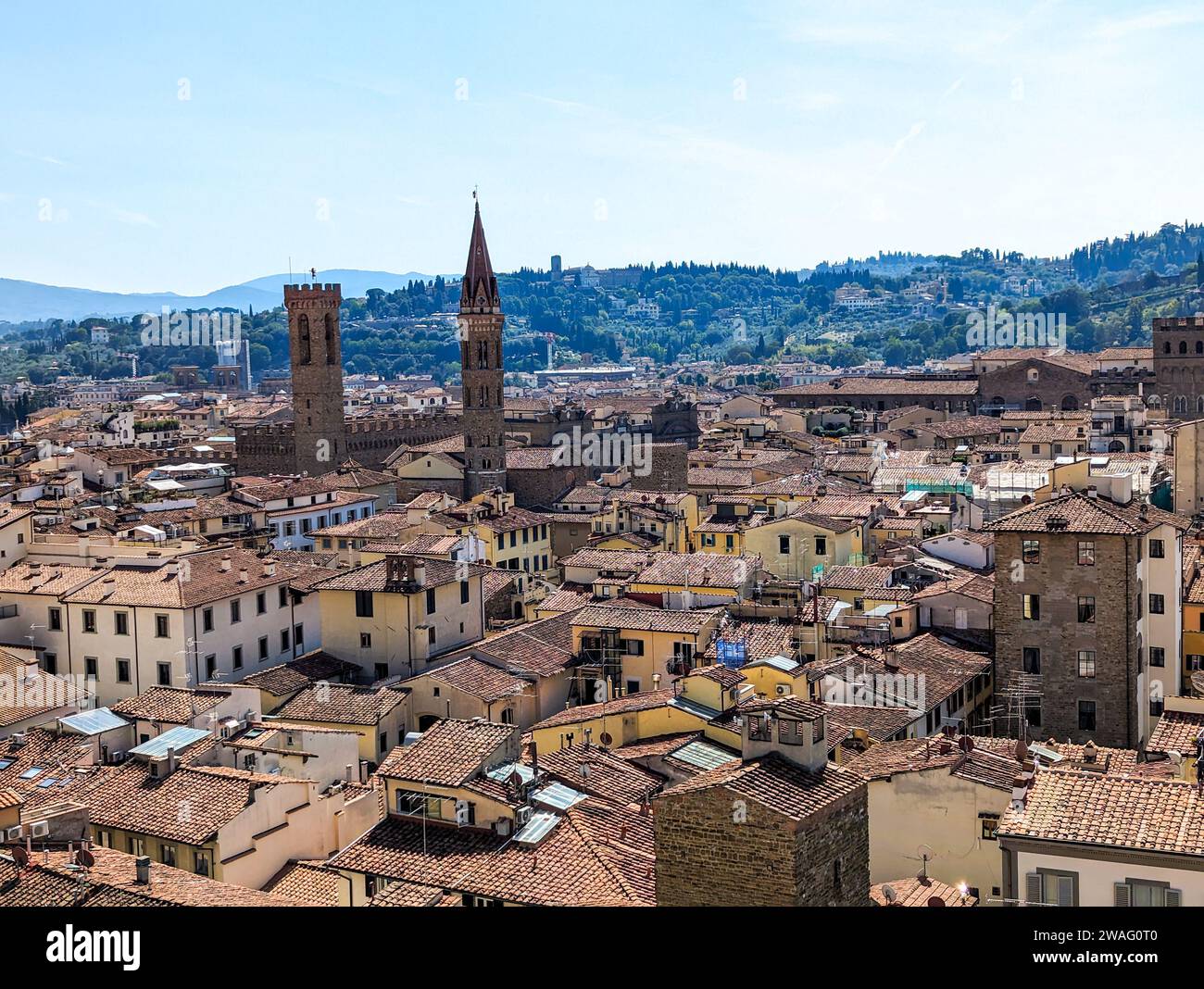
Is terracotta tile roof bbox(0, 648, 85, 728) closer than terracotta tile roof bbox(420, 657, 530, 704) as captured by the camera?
No

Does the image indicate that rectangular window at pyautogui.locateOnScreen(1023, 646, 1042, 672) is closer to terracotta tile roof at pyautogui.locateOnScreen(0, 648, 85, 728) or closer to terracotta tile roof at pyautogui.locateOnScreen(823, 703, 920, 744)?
terracotta tile roof at pyautogui.locateOnScreen(823, 703, 920, 744)

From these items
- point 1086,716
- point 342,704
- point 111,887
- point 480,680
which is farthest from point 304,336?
point 111,887

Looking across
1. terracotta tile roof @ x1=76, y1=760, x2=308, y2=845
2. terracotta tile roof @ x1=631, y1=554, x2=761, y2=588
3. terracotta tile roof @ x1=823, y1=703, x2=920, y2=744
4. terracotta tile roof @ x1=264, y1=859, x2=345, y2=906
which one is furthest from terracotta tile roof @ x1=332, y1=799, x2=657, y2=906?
terracotta tile roof @ x1=631, y1=554, x2=761, y2=588

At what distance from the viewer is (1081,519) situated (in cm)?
2222

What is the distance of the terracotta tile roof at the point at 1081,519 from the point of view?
21.7 metres

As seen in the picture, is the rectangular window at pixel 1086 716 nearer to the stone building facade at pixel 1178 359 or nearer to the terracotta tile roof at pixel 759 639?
Result: the terracotta tile roof at pixel 759 639

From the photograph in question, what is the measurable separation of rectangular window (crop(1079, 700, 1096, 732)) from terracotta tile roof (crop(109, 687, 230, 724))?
1274cm

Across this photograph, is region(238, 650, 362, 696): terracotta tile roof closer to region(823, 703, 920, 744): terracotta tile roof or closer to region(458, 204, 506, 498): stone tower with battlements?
region(823, 703, 920, 744): terracotta tile roof

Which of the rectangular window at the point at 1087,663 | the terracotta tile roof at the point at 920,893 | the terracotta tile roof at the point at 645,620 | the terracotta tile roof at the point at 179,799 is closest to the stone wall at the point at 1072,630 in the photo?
the rectangular window at the point at 1087,663

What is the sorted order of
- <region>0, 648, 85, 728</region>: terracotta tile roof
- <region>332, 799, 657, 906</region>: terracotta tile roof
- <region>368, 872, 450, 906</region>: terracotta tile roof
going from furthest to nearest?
<region>0, 648, 85, 728</region>: terracotta tile roof
<region>332, 799, 657, 906</region>: terracotta tile roof
<region>368, 872, 450, 906</region>: terracotta tile roof

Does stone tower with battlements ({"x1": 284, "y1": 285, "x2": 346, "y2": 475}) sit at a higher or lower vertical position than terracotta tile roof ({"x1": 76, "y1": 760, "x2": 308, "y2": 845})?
higher

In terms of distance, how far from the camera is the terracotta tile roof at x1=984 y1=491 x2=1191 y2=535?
2173 centimetres

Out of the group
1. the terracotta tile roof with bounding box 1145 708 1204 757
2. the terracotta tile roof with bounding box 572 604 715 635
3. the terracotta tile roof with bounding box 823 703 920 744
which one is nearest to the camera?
the terracotta tile roof with bounding box 1145 708 1204 757

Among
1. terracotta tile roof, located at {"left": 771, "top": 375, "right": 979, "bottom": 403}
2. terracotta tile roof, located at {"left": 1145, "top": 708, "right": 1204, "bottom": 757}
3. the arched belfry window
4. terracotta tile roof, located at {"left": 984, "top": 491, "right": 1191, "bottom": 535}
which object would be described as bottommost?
terracotta tile roof, located at {"left": 1145, "top": 708, "right": 1204, "bottom": 757}
